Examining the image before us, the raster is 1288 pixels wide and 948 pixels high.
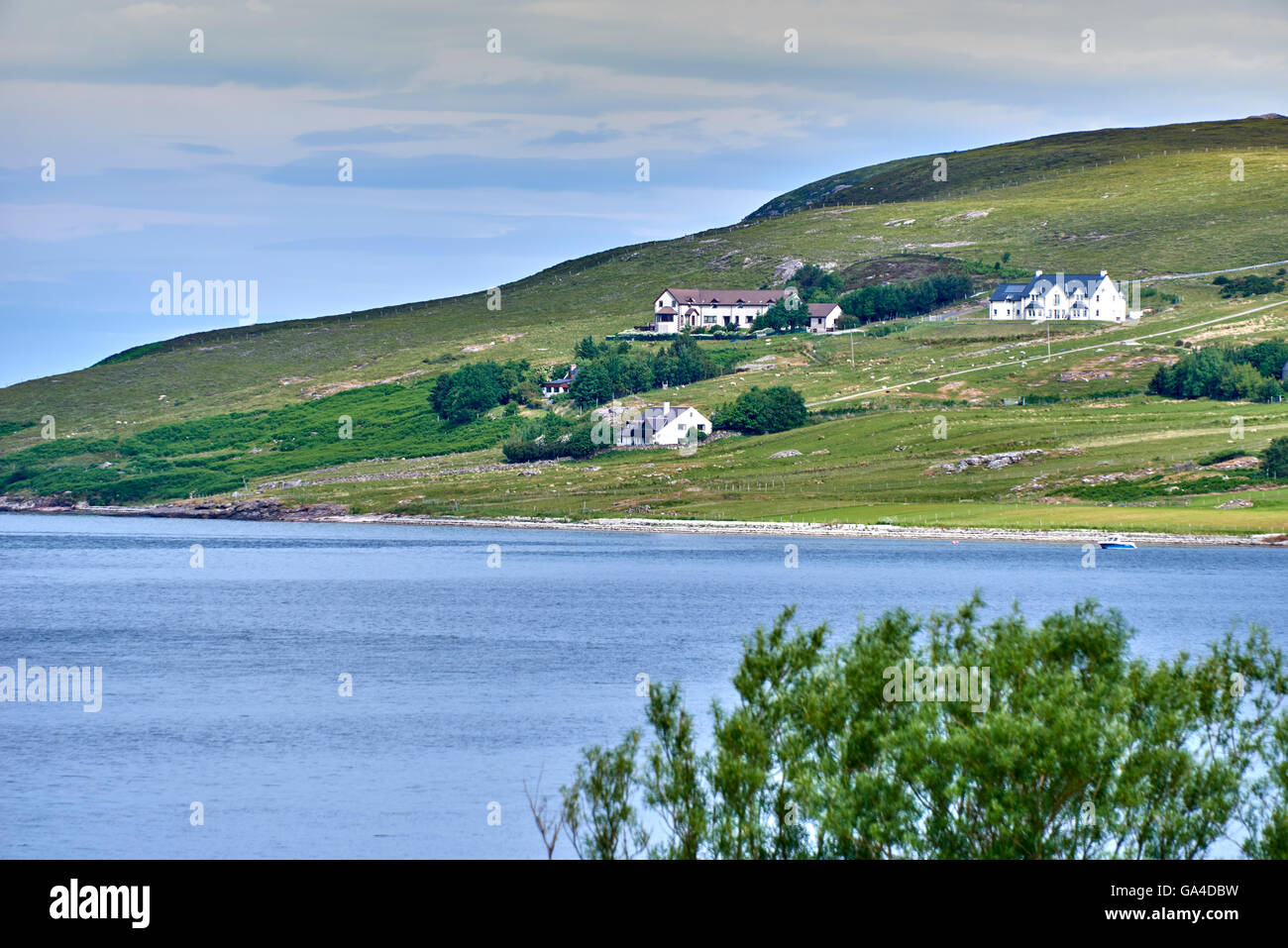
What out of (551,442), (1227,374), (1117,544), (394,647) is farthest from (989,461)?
(394,647)

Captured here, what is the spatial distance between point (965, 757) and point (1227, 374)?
16069 cm

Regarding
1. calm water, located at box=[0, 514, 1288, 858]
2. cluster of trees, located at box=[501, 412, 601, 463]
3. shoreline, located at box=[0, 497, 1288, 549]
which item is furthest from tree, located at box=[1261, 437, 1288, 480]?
cluster of trees, located at box=[501, 412, 601, 463]

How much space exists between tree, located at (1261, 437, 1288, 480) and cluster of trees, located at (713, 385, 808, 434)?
60254mm

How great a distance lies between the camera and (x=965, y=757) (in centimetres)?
2458

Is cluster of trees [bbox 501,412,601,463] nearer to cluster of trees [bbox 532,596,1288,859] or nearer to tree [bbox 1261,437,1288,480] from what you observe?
tree [bbox 1261,437,1288,480]

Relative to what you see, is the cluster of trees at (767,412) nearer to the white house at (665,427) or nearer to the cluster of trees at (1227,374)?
the white house at (665,427)

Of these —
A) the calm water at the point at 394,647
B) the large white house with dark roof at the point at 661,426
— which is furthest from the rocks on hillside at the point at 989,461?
the large white house with dark roof at the point at 661,426

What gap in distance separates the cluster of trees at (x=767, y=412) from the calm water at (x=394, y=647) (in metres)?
30.8

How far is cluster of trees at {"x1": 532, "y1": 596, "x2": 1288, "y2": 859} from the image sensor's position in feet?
80.0

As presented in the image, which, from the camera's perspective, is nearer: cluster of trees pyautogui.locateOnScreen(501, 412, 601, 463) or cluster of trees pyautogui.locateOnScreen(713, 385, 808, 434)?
cluster of trees pyautogui.locateOnScreen(713, 385, 808, 434)

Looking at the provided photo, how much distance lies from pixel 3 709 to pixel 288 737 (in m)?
15.8

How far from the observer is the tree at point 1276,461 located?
446 feet

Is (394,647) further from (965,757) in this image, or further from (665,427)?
(665,427)
